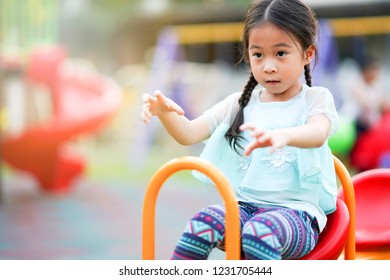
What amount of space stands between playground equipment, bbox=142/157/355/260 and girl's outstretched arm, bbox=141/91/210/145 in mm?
87

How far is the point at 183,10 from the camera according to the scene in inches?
317

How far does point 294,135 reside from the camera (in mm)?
1160

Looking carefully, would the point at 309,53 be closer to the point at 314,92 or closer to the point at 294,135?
the point at 314,92

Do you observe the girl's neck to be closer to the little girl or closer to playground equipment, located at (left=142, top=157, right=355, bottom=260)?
the little girl

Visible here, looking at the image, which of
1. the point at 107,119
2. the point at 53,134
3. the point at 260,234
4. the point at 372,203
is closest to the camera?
the point at 260,234

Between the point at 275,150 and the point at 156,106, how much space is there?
22 centimetres

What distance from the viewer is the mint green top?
1.28 metres

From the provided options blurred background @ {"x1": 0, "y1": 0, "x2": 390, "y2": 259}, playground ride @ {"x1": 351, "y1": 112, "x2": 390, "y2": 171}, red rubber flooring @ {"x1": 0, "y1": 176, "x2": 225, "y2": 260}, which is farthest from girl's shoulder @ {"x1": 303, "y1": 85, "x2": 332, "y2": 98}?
playground ride @ {"x1": 351, "y1": 112, "x2": 390, "y2": 171}

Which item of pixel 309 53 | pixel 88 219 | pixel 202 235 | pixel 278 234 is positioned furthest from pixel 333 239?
pixel 88 219

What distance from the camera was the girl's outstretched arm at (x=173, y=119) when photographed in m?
1.24

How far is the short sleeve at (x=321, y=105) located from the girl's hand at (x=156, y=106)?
0.24m

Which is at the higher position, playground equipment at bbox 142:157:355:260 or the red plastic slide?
the red plastic slide
